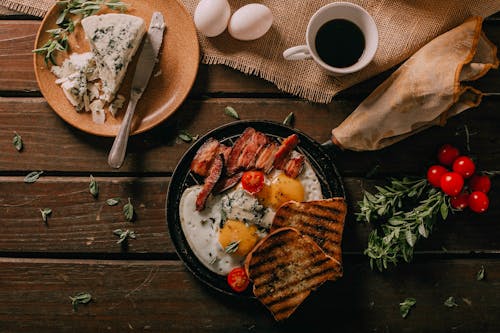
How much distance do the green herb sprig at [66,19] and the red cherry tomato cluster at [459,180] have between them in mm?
1094

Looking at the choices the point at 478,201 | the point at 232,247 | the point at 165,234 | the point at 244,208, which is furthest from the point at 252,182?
the point at 478,201

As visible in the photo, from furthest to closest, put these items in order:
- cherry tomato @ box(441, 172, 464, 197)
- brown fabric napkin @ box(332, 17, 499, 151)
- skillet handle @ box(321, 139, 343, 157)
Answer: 1. skillet handle @ box(321, 139, 343, 157)
2. cherry tomato @ box(441, 172, 464, 197)
3. brown fabric napkin @ box(332, 17, 499, 151)

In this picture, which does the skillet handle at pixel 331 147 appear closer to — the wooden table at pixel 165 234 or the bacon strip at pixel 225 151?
the wooden table at pixel 165 234

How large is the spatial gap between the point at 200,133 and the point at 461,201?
84 cm

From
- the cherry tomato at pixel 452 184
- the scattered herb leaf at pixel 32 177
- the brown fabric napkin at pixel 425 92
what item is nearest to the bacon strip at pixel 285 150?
the brown fabric napkin at pixel 425 92

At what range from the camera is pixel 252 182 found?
1464 millimetres

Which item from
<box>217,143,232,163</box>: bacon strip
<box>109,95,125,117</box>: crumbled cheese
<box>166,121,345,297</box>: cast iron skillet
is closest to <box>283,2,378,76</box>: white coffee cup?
<box>166,121,345,297</box>: cast iron skillet

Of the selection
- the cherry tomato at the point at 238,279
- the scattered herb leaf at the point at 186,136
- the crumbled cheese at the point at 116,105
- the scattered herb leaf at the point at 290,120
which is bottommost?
the cherry tomato at the point at 238,279

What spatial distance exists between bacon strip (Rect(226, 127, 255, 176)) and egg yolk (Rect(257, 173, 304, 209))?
116 millimetres

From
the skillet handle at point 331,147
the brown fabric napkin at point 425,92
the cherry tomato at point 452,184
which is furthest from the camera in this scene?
the skillet handle at point 331,147

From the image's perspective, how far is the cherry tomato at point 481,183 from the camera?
4.97 feet

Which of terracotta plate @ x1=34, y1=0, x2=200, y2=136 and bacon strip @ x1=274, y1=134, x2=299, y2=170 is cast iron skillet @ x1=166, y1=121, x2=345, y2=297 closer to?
bacon strip @ x1=274, y1=134, x2=299, y2=170

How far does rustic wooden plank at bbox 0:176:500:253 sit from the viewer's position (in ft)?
5.21

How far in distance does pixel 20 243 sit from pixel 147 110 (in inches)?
23.7
